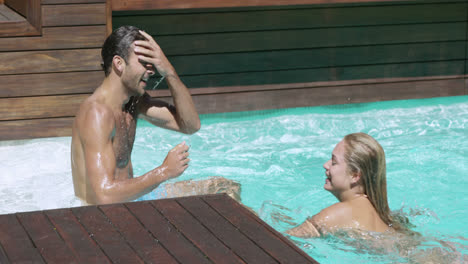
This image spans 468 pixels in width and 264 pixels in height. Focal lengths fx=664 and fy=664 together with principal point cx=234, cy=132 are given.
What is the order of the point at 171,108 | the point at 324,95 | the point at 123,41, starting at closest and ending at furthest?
the point at 123,41
the point at 171,108
the point at 324,95

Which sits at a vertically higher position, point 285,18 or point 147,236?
point 285,18

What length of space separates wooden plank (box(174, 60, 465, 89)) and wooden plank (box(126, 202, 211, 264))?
4.44m

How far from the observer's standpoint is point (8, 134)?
648 cm

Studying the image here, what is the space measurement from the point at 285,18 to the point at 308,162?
2.14 m

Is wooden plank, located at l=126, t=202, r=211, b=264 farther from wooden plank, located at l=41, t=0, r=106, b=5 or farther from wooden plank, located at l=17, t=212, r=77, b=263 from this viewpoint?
wooden plank, located at l=41, t=0, r=106, b=5

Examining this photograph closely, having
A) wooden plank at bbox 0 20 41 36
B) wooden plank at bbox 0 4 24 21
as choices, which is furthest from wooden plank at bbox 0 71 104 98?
wooden plank at bbox 0 4 24 21

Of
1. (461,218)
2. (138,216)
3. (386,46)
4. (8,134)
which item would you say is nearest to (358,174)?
(138,216)

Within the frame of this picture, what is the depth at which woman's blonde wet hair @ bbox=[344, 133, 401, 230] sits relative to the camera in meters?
3.80

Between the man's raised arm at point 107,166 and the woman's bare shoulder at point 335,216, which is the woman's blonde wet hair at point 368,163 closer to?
the woman's bare shoulder at point 335,216

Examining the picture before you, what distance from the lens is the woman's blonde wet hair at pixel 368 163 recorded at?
12.5 feet

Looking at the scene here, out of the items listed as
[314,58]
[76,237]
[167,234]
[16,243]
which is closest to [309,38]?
[314,58]

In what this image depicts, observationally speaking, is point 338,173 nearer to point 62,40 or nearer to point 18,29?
point 62,40

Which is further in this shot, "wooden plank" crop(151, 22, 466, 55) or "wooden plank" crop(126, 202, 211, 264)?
"wooden plank" crop(151, 22, 466, 55)

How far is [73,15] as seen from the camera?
20.9ft
